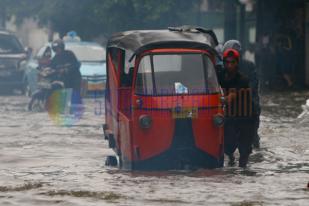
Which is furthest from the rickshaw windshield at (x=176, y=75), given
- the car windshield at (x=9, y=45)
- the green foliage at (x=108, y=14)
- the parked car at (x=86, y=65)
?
the green foliage at (x=108, y=14)

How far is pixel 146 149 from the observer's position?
44.1ft

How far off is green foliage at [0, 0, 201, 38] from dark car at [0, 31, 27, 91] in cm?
444

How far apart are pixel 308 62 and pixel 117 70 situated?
1742 centimetres

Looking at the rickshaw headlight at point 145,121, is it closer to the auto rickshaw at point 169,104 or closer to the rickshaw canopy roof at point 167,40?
the auto rickshaw at point 169,104

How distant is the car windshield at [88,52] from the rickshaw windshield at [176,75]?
650 inches

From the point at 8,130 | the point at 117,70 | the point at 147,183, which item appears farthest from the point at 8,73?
the point at 147,183

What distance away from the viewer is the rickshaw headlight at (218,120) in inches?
531

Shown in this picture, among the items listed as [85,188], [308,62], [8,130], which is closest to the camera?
[85,188]

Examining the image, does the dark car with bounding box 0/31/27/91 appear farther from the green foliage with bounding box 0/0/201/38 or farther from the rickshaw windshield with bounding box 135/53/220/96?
the rickshaw windshield with bounding box 135/53/220/96

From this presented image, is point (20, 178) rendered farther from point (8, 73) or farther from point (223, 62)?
point (8, 73)

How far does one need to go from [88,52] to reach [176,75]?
671 inches

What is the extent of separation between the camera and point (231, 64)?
45.7ft

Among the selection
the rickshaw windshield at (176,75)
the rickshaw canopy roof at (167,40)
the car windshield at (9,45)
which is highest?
the car windshield at (9,45)

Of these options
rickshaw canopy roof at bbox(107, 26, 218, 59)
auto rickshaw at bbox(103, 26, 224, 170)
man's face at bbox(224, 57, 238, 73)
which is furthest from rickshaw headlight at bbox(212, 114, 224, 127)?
rickshaw canopy roof at bbox(107, 26, 218, 59)
